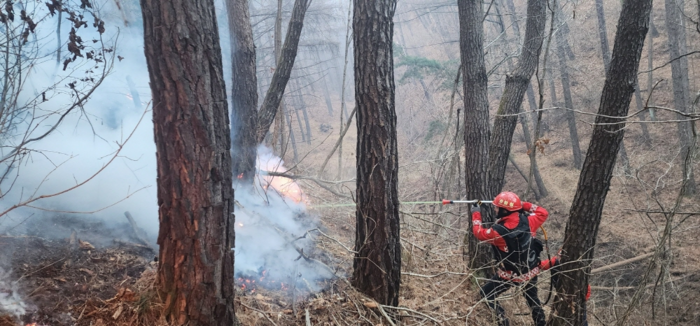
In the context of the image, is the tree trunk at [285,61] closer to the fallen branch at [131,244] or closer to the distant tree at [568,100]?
the fallen branch at [131,244]

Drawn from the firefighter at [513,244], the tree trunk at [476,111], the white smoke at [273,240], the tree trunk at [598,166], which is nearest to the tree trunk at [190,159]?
the white smoke at [273,240]

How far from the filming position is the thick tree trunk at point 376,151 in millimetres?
4027

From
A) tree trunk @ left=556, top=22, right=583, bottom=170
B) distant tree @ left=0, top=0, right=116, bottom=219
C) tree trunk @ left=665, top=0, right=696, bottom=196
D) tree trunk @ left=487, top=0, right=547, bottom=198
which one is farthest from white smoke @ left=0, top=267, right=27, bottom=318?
tree trunk @ left=556, top=22, right=583, bottom=170

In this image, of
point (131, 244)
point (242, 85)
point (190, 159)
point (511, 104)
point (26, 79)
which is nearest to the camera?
point (190, 159)

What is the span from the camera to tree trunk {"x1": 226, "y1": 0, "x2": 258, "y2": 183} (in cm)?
648

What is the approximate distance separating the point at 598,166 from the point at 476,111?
1.91 m

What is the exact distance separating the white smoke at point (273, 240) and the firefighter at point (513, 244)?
2.33 m

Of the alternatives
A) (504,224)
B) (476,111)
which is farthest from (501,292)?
(476,111)

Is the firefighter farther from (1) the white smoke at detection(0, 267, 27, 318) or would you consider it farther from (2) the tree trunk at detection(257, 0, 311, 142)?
(1) the white smoke at detection(0, 267, 27, 318)

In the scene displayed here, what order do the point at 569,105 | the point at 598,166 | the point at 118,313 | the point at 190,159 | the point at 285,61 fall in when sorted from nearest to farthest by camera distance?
the point at 190,159 < the point at 118,313 < the point at 598,166 < the point at 285,61 < the point at 569,105

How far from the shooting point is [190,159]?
110 inches

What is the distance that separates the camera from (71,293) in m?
3.62

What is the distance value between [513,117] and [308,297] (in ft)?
14.1

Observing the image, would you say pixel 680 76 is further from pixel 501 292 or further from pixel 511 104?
pixel 501 292
